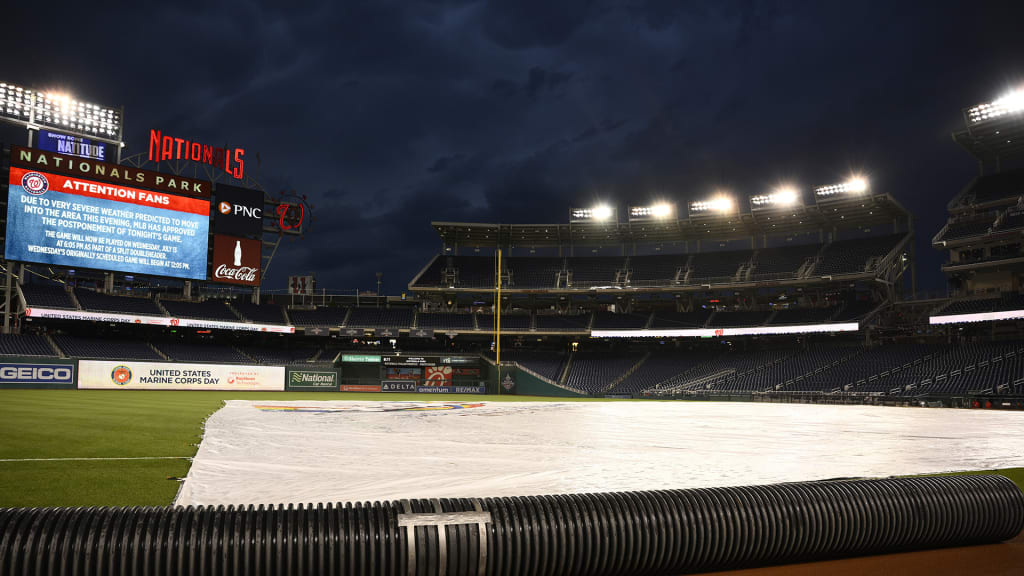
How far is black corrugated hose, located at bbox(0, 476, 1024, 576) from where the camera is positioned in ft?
11.8

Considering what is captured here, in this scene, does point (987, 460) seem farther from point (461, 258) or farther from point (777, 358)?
point (461, 258)

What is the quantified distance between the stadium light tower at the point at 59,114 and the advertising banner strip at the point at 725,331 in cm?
4350

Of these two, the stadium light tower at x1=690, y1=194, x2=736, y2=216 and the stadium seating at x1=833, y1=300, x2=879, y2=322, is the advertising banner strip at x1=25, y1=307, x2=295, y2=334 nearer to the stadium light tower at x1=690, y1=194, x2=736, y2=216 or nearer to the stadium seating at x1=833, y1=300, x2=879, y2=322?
the stadium light tower at x1=690, y1=194, x2=736, y2=216

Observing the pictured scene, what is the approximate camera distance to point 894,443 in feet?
39.8

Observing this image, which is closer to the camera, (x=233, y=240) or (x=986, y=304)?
(x=986, y=304)

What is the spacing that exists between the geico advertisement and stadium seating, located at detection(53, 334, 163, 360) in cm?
376

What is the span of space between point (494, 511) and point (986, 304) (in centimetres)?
5032

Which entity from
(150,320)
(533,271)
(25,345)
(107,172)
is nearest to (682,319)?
(533,271)

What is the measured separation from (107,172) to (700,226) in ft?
164

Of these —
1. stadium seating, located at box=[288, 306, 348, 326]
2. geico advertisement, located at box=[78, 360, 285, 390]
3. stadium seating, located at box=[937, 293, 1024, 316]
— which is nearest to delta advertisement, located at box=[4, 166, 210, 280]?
geico advertisement, located at box=[78, 360, 285, 390]

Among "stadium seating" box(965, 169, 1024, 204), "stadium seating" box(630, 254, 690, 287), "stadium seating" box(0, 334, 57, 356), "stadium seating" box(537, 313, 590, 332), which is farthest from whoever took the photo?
"stadium seating" box(630, 254, 690, 287)

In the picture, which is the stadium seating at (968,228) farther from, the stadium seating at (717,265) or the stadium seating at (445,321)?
the stadium seating at (445,321)

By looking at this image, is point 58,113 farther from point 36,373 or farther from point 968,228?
point 968,228

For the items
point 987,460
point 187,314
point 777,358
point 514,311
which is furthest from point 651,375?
point 987,460
